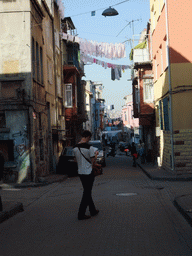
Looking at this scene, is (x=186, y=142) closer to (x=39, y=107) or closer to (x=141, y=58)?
(x=39, y=107)

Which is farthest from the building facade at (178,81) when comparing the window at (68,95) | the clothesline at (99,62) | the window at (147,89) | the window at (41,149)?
the window at (68,95)

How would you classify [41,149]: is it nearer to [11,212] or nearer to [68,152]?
[68,152]

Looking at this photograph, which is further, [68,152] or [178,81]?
[68,152]

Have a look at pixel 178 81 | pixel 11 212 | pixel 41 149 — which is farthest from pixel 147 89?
pixel 11 212

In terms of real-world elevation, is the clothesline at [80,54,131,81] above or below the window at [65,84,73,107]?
above

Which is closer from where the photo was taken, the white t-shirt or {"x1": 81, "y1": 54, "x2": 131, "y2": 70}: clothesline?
the white t-shirt

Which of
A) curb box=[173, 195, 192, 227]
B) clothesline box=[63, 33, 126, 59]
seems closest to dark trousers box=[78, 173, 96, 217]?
curb box=[173, 195, 192, 227]

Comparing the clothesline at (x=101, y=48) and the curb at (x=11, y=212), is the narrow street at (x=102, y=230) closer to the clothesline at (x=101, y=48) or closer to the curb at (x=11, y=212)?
the curb at (x=11, y=212)

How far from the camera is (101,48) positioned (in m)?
25.2

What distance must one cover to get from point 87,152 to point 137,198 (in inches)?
157

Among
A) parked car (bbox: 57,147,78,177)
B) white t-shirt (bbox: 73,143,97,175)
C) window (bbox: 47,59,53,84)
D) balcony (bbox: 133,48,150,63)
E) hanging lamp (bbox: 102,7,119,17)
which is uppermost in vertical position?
hanging lamp (bbox: 102,7,119,17)

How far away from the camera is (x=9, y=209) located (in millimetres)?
10383

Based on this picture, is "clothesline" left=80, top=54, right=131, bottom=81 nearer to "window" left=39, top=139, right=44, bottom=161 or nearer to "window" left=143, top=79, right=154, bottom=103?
"window" left=143, top=79, right=154, bottom=103

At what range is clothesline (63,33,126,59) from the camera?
2500 centimetres
